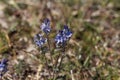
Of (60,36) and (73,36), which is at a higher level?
(60,36)

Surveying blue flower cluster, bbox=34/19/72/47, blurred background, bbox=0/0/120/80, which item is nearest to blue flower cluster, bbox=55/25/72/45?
blue flower cluster, bbox=34/19/72/47

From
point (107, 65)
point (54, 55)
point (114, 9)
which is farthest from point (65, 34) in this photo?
point (114, 9)

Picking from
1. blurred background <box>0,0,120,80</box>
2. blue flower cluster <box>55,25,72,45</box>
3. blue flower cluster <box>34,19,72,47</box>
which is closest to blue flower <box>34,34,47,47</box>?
blue flower cluster <box>34,19,72,47</box>

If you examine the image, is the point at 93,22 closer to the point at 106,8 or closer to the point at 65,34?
the point at 106,8

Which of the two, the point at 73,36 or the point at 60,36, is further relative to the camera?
the point at 73,36

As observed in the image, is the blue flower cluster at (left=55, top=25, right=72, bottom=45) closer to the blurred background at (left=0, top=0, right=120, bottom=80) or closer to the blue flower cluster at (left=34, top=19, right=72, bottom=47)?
the blue flower cluster at (left=34, top=19, right=72, bottom=47)

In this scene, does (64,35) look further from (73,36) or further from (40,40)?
(73,36)

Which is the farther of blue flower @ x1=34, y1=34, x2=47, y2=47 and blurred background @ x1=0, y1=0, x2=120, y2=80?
blurred background @ x1=0, y1=0, x2=120, y2=80

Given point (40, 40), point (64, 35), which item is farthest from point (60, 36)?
point (40, 40)
